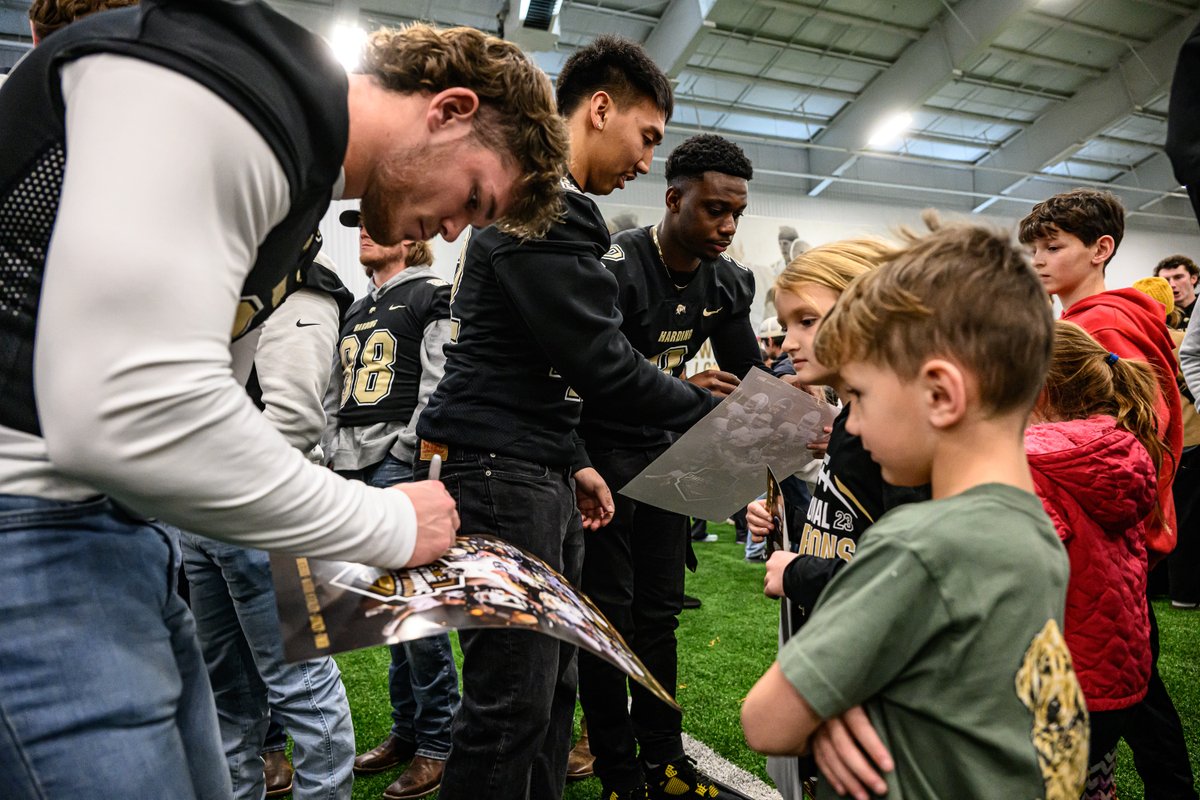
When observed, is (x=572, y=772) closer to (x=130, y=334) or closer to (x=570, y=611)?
(x=570, y=611)

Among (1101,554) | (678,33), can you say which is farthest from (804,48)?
(1101,554)

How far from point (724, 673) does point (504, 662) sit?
2025 millimetres

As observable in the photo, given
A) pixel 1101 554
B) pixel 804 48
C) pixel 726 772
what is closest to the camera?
pixel 1101 554

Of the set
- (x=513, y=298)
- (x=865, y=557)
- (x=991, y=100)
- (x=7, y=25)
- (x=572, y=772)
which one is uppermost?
(x=991, y=100)

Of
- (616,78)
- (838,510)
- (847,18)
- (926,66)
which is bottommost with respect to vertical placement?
(838,510)

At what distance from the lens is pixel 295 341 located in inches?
74.1

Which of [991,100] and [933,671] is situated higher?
[991,100]

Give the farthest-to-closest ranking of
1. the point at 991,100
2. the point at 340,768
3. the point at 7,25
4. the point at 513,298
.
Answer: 1. the point at 991,100
2. the point at 7,25
3. the point at 340,768
4. the point at 513,298

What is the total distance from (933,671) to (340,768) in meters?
1.44

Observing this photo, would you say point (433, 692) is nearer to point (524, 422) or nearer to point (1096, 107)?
point (524, 422)

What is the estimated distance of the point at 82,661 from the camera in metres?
0.75

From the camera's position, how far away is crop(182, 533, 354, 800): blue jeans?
1.74 m

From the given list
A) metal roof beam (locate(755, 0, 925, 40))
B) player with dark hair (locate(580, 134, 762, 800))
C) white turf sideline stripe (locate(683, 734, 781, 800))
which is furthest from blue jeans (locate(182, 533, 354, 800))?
metal roof beam (locate(755, 0, 925, 40))

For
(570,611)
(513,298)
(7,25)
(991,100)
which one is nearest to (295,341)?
(513,298)
